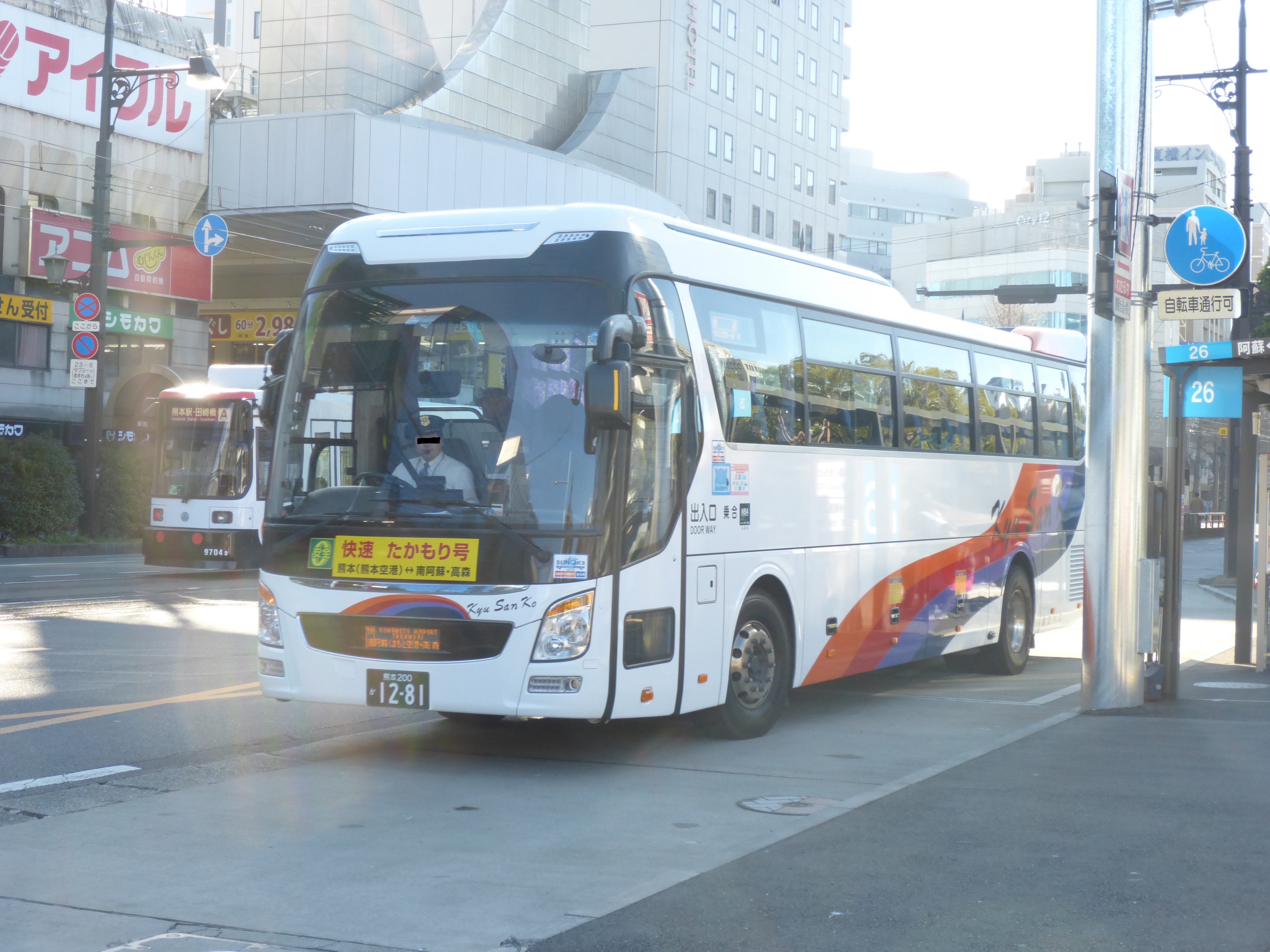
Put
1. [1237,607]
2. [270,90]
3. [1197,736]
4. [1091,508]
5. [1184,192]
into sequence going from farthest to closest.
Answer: [1184,192] < [270,90] < [1237,607] < [1091,508] < [1197,736]

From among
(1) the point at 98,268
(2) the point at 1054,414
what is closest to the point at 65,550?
(1) the point at 98,268

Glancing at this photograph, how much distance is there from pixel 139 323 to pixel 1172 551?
101ft

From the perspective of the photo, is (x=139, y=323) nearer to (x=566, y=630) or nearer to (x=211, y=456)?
(x=211, y=456)

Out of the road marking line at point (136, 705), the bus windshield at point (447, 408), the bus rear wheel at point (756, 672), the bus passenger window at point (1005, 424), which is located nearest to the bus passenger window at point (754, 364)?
the bus rear wheel at point (756, 672)

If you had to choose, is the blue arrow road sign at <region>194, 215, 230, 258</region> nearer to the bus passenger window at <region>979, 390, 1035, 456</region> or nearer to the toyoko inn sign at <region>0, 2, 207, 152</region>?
the toyoko inn sign at <region>0, 2, 207, 152</region>

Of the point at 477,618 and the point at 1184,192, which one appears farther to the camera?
the point at 1184,192

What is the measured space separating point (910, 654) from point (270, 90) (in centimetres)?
3868

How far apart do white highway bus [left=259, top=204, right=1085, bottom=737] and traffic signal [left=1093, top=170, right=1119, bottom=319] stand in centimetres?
202

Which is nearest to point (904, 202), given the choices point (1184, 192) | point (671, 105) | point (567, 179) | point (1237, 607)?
point (1184, 192)

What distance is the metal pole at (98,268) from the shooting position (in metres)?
29.1

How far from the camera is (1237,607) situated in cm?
1439

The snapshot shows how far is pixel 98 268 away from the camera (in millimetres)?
29531

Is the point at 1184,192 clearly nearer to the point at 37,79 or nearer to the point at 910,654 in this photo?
the point at 37,79

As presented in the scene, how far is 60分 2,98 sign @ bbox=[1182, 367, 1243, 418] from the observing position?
13062 mm
